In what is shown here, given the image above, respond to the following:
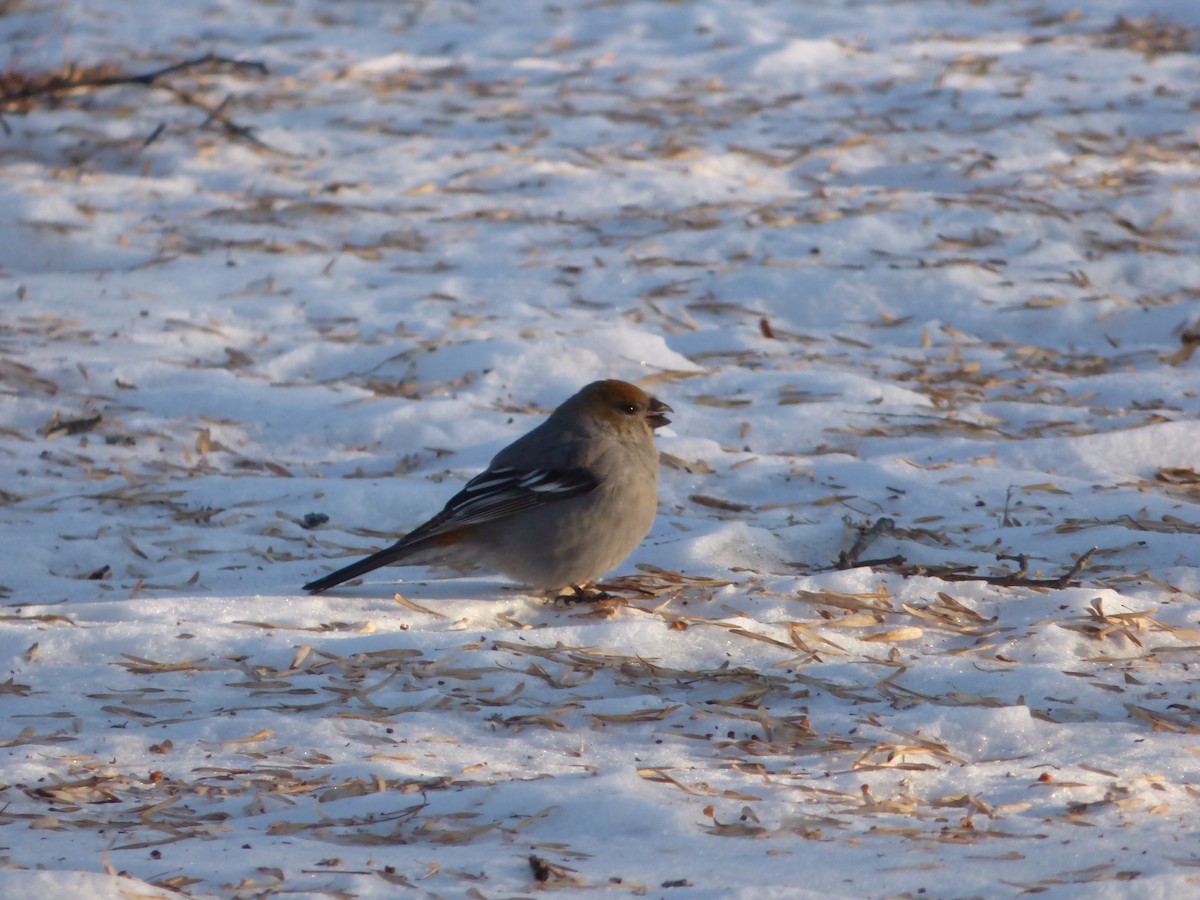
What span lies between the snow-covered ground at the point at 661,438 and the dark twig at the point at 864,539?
0.40ft

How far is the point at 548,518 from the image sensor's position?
496cm

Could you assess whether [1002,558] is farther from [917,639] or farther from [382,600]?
[382,600]

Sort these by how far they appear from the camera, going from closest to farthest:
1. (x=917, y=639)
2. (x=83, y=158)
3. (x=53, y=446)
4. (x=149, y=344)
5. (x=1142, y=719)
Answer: (x=1142, y=719), (x=917, y=639), (x=53, y=446), (x=149, y=344), (x=83, y=158)

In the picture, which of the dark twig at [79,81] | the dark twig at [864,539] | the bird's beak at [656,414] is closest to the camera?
the dark twig at [864,539]

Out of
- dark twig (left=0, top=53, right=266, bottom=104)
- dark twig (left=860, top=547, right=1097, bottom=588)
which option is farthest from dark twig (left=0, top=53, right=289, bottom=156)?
dark twig (left=860, top=547, right=1097, bottom=588)

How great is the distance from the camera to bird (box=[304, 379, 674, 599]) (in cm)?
491

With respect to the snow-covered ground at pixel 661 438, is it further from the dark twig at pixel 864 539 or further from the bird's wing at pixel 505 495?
the bird's wing at pixel 505 495

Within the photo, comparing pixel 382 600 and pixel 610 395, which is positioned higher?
pixel 610 395

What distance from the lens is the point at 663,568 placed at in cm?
530

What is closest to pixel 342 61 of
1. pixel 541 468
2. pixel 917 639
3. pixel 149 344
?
pixel 149 344

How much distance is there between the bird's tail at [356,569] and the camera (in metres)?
4.83

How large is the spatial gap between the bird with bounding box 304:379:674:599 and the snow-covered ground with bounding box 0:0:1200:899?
16cm

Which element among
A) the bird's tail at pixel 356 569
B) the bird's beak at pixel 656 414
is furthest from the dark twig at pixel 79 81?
the bird's tail at pixel 356 569

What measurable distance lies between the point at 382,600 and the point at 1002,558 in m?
2.30
